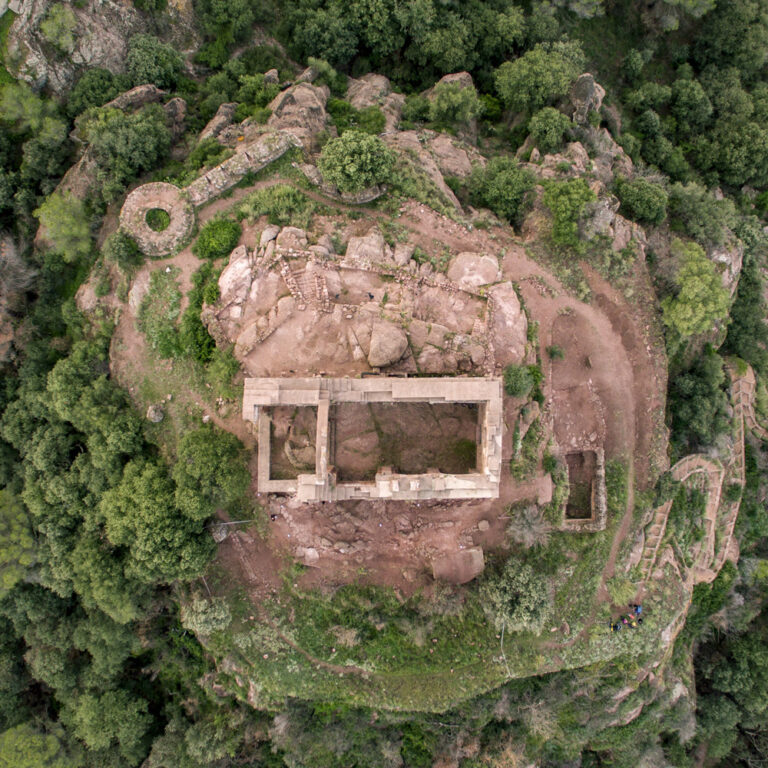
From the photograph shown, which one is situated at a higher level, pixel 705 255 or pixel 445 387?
pixel 705 255

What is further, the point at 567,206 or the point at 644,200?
the point at 644,200

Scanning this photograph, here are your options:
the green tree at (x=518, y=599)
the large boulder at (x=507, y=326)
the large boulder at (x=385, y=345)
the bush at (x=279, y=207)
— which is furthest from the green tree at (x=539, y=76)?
the green tree at (x=518, y=599)

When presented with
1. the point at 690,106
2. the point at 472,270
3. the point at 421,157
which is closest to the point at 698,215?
the point at 690,106

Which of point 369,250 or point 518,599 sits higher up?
point 369,250

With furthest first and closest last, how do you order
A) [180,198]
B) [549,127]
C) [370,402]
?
[549,127], [180,198], [370,402]

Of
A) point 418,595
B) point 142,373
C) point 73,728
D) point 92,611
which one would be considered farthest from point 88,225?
point 73,728

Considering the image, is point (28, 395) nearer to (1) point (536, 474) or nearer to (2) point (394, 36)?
(1) point (536, 474)

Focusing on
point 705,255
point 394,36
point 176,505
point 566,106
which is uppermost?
point 394,36

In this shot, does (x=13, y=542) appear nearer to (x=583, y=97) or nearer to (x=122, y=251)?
(x=122, y=251)
